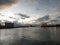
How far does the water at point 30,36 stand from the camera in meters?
3.26

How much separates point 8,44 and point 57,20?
1604 millimetres

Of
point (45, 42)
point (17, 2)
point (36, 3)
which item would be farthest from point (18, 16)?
point (45, 42)

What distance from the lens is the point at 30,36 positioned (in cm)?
348

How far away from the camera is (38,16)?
10.8 feet

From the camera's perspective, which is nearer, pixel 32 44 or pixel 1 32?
pixel 32 44

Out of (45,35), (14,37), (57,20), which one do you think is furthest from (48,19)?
(14,37)

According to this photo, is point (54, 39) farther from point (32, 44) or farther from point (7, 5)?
point (7, 5)

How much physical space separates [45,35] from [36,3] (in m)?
1.03

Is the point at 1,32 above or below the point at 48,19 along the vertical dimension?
below

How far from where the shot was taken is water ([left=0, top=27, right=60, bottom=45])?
326cm

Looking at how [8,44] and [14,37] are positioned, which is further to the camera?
[14,37]

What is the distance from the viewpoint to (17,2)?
326 centimetres

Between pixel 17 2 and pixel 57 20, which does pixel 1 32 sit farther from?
pixel 57 20

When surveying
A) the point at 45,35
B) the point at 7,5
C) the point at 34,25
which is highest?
the point at 7,5
